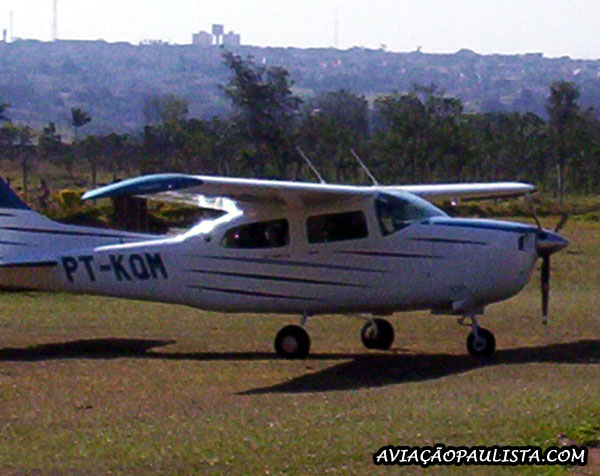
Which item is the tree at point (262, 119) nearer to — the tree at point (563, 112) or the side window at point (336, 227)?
the tree at point (563, 112)

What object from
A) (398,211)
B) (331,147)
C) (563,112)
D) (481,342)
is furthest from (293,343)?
(563,112)

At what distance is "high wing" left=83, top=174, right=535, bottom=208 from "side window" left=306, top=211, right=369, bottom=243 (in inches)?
7.9

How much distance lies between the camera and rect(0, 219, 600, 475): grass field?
8.73 m

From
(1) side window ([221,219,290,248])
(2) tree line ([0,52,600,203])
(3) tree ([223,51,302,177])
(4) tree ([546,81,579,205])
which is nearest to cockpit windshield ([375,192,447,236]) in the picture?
(1) side window ([221,219,290,248])

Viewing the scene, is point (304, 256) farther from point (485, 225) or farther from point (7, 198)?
point (7, 198)

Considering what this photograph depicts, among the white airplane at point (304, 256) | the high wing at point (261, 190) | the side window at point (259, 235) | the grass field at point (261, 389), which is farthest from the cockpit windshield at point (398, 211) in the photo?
the grass field at point (261, 389)

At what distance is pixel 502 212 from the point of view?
4175 cm

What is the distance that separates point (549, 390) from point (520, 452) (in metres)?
3.35

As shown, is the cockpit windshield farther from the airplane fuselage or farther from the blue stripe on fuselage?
the blue stripe on fuselage

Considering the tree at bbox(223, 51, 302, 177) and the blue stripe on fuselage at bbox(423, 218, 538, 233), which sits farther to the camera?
the tree at bbox(223, 51, 302, 177)

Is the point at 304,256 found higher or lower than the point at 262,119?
lower

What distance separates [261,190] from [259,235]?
54.8 inches

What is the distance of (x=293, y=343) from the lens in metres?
15.6

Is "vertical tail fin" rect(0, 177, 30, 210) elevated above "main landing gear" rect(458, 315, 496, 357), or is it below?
above
